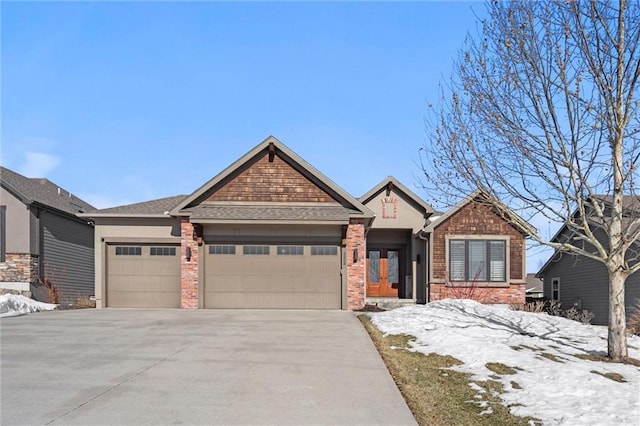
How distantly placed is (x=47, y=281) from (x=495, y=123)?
17.7 meters

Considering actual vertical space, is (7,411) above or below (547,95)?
below

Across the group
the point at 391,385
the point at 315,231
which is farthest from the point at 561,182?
the point at 315,231

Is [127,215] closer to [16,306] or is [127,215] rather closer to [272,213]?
[16,306]

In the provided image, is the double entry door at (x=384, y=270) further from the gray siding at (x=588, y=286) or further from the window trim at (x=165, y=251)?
the window trim at (x=165, y=251)

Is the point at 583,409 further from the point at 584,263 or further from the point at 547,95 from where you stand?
the point at 584,263

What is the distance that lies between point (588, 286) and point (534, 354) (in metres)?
13.5

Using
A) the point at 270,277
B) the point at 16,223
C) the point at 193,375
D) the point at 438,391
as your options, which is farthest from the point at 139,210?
the point at 438,391

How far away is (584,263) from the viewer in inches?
895

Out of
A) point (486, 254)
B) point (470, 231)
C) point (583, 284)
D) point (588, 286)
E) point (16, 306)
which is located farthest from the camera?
point (583, 284)

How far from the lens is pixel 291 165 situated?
19375 mm

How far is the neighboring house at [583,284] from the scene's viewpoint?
19.5 metres

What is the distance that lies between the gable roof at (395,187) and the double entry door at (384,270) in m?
2.25

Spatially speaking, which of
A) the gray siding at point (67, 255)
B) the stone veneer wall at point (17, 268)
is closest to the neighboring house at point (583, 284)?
the stone veneer wall at point (17, 268)

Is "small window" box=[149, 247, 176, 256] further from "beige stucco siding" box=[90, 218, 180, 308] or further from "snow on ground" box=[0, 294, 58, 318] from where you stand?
"snow on ground" box=[0, 294, 58, 318]
